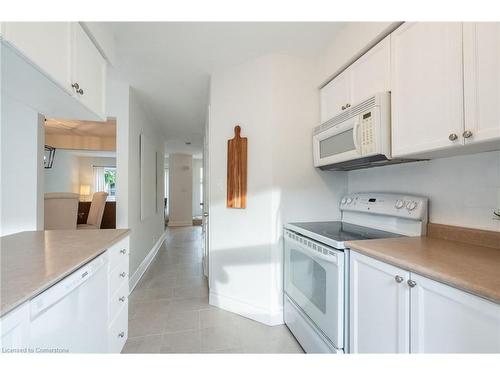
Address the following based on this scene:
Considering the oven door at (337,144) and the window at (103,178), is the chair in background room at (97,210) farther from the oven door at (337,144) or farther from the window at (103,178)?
the window at (103,178)

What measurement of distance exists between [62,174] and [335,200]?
7.54 metres

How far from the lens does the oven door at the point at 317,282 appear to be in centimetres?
129

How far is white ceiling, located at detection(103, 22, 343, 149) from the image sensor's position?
1.69 meters

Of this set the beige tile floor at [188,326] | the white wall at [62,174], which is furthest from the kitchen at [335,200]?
the white wall at [62,174]

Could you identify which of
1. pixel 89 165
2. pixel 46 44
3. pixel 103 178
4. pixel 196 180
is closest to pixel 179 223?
pixel 196 180

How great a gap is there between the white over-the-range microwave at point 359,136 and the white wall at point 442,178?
6.6 inches

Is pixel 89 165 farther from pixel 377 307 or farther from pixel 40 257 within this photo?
pixel 377 307

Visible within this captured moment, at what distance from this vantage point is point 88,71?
1357mm

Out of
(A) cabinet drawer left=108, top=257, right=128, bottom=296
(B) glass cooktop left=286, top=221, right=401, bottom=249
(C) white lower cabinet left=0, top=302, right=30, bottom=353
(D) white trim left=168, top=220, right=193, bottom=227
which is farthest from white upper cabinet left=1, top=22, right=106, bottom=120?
(D) white trim left=168, top=220, right=193, bottom=227

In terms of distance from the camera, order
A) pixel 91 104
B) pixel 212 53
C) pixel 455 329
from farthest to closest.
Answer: pixel 212 53
pixel 91 104
pixel 455 329
